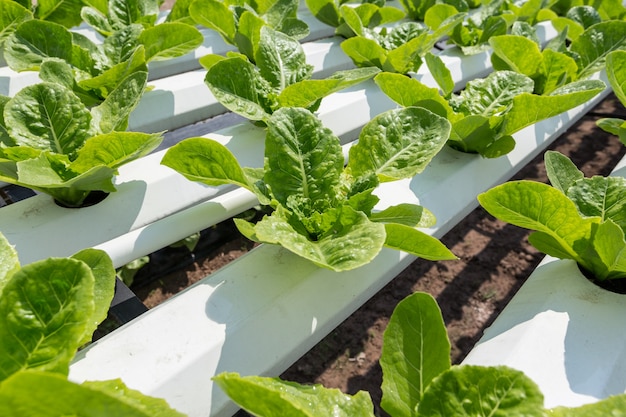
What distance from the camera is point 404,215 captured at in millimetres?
1209

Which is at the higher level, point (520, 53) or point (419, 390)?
point (520, 53)

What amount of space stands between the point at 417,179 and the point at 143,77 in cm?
82

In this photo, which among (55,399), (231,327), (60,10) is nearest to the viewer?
(55,399)

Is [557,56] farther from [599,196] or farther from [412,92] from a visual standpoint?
[599,196]

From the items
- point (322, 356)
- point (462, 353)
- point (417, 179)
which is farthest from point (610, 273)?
point (322, 356)

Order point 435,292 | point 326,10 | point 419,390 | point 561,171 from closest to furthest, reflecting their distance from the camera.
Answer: point 419,390 < point 561,171 < point 435,292 < point 326,10

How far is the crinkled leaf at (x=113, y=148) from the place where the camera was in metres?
1.18

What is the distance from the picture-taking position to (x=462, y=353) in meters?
1.99

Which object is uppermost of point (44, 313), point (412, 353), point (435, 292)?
point (44, 313)

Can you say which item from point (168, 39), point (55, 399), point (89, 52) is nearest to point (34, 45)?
point (89, 52)

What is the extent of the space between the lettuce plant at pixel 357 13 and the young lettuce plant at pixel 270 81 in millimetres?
727

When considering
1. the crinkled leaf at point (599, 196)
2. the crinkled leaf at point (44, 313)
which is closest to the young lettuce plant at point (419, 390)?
the crinkled leaf at point (44, 313)

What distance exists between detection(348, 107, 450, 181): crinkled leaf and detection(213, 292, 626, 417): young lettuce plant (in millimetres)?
478

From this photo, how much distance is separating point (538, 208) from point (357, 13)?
1.48 m
